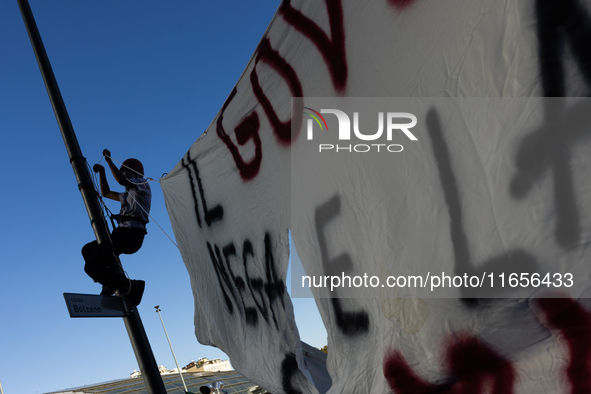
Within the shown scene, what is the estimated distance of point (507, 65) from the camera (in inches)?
57.0

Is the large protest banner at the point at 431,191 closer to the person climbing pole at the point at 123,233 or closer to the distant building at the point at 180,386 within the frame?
the person climbing pole at the point at 123,233

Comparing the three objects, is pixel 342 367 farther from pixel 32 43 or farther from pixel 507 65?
pixel 32 43

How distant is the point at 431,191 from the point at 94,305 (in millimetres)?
2419

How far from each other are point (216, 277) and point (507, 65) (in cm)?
260

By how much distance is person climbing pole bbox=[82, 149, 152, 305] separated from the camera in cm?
311

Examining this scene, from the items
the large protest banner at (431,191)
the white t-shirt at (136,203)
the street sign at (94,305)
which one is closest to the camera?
the large protest banner at (431,191)

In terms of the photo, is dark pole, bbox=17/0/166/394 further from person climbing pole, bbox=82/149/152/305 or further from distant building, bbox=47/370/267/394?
distant building, bbox=47/370/267/394

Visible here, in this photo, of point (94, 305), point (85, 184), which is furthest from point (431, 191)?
point (85, 184)

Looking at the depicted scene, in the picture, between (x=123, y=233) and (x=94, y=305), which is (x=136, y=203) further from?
(x=94, y=305)

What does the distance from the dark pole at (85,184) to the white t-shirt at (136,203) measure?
191 millimetres

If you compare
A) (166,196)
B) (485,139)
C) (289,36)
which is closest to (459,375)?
(485,139)

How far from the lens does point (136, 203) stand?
11.3 ft

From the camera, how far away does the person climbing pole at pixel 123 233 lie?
3.11 m

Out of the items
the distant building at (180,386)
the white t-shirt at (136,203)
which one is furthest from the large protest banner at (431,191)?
the distant building at (180,386)
